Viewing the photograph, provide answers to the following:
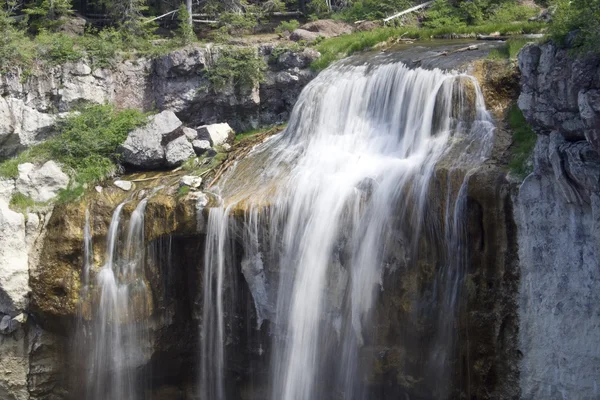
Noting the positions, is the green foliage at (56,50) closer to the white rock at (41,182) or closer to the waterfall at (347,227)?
the white rock at (41,182)

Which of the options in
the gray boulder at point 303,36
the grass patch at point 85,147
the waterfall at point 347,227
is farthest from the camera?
the gray boulder at point 303,36

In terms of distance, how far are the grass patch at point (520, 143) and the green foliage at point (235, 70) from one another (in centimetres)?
769

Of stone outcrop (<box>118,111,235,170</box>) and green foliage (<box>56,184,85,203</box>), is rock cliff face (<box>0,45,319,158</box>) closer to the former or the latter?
stone outcrop (<box>118,111,235,170</box>)

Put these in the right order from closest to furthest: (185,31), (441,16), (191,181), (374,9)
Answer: (191,181) → (185,31) → (441,16) → (374,9)

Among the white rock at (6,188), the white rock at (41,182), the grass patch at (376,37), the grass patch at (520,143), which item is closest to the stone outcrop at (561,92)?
the grass patch at (520,143)

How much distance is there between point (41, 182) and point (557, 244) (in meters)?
10.5

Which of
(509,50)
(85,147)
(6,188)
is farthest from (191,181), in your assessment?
(509,50)

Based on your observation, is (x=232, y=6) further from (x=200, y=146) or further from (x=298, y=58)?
(x=200, y=146)

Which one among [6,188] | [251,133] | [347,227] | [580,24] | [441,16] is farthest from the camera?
[441,16]

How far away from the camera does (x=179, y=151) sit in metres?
15.9

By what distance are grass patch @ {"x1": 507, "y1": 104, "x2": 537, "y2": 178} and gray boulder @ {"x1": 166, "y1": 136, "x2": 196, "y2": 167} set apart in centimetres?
713

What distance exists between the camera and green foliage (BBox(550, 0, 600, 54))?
357 inches

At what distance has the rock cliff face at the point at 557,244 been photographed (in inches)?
382

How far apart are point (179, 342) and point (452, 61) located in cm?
798
